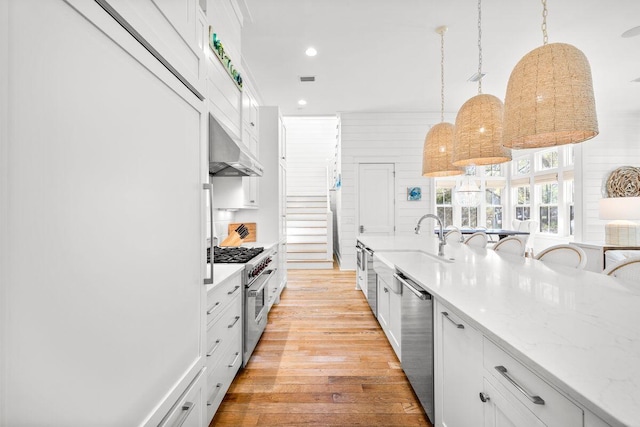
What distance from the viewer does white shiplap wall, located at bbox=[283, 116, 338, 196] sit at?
9.05 metres

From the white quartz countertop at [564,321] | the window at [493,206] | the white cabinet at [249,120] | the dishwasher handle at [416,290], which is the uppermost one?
the white cabinet at [249,120]

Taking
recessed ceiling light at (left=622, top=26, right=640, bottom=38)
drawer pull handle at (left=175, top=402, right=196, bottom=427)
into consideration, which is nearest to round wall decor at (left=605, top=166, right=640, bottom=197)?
recessed ceiling light at (left=622, top=26, right=640, bottom=38)

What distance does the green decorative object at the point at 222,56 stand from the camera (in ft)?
6.99

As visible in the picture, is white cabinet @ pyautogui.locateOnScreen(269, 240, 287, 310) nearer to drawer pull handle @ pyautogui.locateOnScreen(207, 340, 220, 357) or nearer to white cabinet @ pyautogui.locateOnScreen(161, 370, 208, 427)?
drawer pull handle @ pyautogui.locateOnScreen(207, 340, 220, 357)

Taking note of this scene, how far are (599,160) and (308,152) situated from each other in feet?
22.5

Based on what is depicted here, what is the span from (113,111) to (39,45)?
20 centimetres

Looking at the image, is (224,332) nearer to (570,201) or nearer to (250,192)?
(250,192)

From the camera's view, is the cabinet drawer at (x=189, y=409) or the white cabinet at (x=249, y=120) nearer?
the cabinet drawer at (x=189, y=409)

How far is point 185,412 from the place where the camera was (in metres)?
1.07

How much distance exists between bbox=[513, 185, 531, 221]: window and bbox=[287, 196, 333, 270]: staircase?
15.4ft

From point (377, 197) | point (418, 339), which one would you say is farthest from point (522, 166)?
point (418, 339)

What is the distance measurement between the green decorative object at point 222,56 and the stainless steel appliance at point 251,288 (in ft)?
5.21

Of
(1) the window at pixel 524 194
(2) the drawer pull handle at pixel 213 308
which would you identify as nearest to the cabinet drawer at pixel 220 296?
(2) the drawer pull handle at pixel 213 308

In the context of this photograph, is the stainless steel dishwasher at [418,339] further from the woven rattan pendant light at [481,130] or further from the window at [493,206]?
the window at [493,206]
